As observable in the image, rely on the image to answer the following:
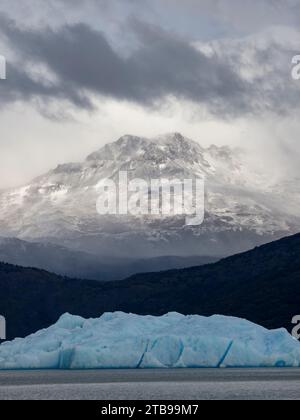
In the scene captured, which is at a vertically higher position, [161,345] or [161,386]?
[161,345]

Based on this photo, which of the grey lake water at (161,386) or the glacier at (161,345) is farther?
the glacier at (161,345)

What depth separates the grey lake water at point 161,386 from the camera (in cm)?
11806

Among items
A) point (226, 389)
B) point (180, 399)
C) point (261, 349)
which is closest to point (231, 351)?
point (261, 349)

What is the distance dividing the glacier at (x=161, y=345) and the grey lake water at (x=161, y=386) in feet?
9.30

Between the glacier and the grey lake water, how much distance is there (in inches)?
112

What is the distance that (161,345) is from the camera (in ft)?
570

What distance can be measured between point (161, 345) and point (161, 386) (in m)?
39.4

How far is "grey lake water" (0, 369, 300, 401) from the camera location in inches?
4648

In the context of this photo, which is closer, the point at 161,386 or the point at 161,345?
the point at 161,386

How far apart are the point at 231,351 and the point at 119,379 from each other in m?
25.0
